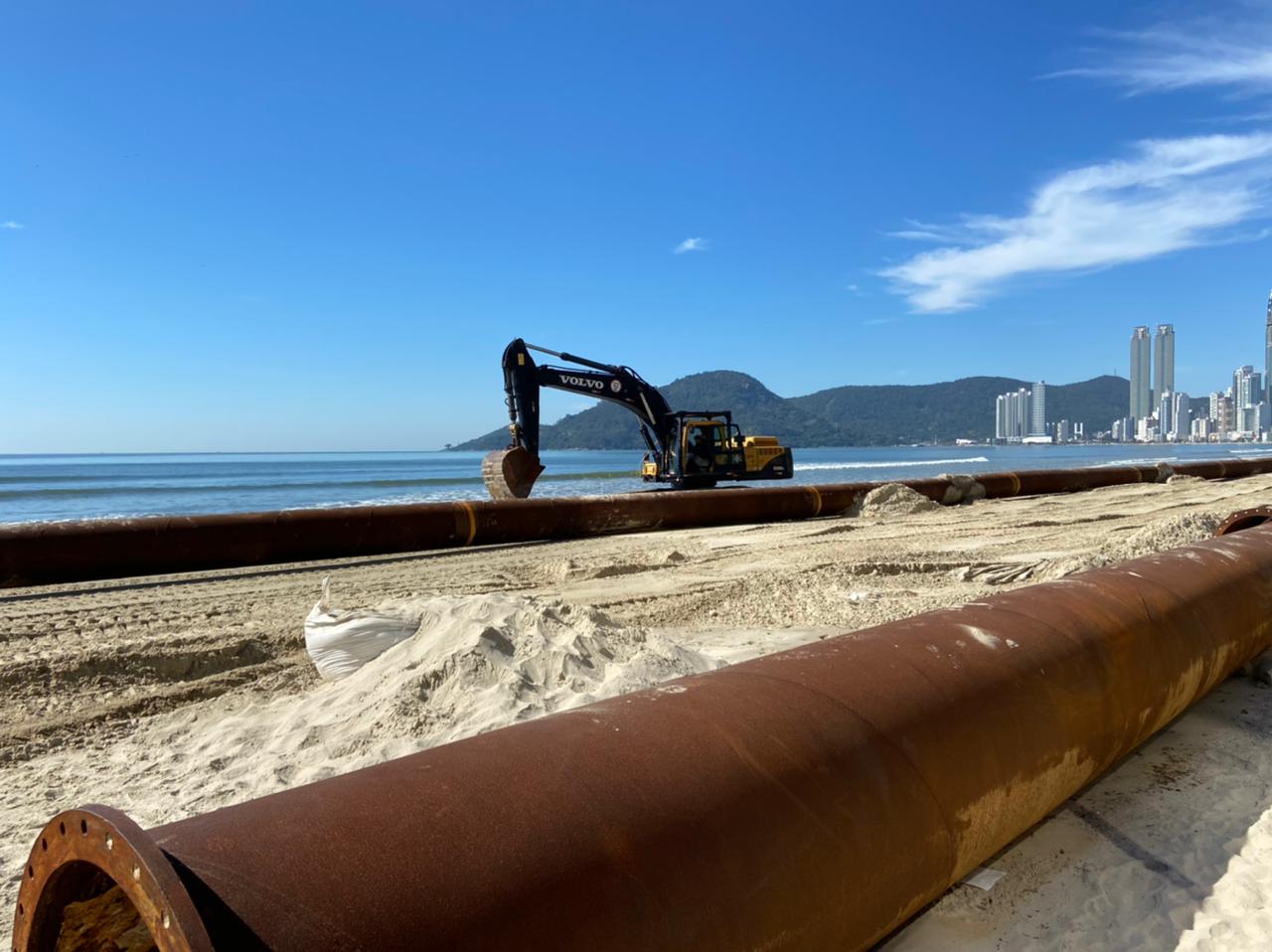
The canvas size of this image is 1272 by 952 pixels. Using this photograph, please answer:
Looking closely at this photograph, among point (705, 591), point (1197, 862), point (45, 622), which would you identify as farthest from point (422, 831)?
point (45, 622)

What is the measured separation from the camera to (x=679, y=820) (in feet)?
5.67

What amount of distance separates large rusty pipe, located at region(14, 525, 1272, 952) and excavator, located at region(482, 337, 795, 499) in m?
14.8

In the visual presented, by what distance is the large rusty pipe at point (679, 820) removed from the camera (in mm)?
1359

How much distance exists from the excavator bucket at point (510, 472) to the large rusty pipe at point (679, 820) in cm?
1320

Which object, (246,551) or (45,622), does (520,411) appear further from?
(45,622)

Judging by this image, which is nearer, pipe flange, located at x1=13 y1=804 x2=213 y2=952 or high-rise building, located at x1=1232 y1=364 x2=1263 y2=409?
pipe flange, located at x1=13 y1=804 x2=213 y2=952

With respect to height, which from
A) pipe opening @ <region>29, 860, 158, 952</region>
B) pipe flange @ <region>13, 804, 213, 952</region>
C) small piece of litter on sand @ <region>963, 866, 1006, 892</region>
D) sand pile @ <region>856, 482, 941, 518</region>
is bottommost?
small piece of litter on sand @ <region>963, 866, 1006, 892</region>

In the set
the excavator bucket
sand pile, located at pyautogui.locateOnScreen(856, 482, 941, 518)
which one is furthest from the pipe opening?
the excavator bucket

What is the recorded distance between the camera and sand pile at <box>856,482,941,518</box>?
1397cm

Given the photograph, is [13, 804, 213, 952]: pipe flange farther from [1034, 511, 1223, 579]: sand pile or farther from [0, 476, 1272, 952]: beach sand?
[1034, 511, 1223, 579]: sand pile

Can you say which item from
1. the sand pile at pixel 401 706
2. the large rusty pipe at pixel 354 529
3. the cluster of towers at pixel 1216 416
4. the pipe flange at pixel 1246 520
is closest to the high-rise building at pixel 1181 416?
the cluster of towers at pixel 1216 416

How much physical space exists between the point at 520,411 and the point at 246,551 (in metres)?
8.01

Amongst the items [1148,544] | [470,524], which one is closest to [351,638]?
[470,524]

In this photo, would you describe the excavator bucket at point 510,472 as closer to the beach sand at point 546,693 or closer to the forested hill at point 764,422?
the beach sand at point 546,693
